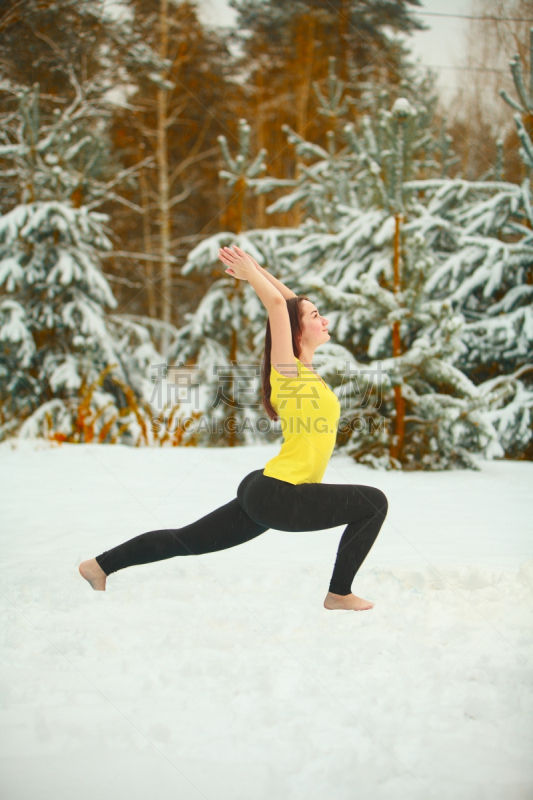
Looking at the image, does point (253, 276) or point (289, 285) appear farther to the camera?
point (289, 285)

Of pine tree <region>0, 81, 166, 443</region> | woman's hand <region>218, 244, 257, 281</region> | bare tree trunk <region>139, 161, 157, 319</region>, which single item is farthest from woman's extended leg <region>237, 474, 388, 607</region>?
bare tree trunk <region>139, 161, 157, 319</region>

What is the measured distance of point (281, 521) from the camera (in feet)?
7.50

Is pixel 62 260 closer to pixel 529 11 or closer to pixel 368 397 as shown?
pixel 368 397

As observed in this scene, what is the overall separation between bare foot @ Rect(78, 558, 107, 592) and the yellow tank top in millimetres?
876

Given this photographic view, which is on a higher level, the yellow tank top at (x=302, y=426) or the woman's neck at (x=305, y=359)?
the woman's neck at (x=305, y=359)

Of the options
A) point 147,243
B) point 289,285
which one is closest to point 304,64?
point 147,243

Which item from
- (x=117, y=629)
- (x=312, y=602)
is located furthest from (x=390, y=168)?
(x=117, y=629)

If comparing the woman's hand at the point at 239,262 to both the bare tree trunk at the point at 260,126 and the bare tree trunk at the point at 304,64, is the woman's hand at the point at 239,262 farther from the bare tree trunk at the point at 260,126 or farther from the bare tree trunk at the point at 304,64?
the bare tree trunk at the point at 260,126

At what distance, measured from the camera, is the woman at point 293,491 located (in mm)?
2303

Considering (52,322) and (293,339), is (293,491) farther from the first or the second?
(52,322)

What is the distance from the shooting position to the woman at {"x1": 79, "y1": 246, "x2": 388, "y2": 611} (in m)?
2.30

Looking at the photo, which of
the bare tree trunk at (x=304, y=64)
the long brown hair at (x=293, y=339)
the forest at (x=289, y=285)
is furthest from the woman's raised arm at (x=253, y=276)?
the bare tree trunk at (x=304, y=64)

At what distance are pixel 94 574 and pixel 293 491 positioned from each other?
995mm

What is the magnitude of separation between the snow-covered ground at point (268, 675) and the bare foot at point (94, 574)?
8cm
